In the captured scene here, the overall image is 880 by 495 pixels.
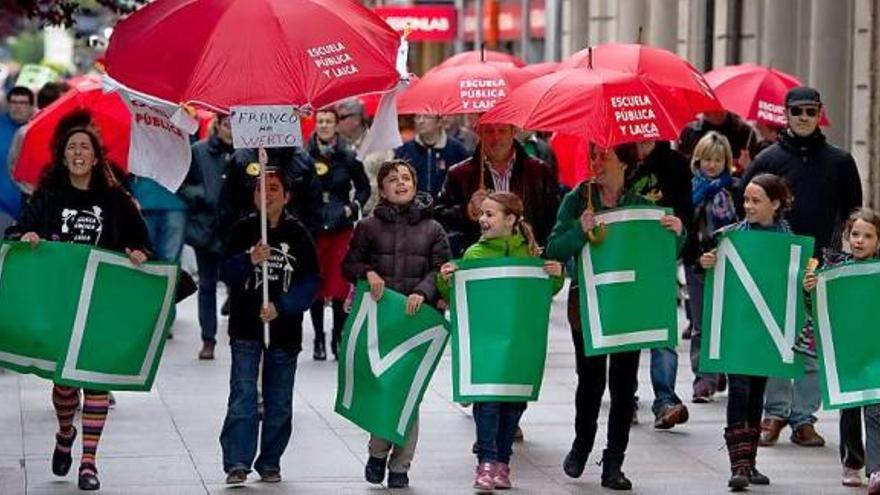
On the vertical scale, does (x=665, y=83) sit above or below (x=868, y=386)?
above

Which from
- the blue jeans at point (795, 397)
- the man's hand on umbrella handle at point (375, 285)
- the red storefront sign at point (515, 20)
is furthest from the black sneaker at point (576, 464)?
the red storefront sign at point (515, 20)

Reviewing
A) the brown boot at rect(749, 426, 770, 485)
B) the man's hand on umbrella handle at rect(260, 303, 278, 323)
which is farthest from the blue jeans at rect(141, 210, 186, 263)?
the brown boot at rect(749, 426, 770, 485)

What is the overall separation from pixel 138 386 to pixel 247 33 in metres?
1.99

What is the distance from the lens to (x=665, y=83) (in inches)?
507

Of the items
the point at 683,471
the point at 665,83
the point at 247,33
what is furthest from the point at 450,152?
the point at 247,33

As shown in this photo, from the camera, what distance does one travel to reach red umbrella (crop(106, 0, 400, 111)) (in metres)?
10.3

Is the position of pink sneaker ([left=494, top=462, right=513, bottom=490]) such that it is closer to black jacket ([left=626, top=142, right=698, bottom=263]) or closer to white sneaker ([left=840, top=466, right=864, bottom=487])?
white sneaker ([left=840, top=466, right=864, bottom=487])

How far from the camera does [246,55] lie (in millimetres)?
10352

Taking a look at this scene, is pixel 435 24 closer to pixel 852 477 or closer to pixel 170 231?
pixel 170 231

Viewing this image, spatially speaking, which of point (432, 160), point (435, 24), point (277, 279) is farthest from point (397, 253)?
point (435, 24)

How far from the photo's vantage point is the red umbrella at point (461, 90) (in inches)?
598

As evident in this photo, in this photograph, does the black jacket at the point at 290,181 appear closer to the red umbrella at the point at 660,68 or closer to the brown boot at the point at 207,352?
the red umbrella at the point at 660,68

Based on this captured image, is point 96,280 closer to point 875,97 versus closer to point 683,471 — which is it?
point 683,471

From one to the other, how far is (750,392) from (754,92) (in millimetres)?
6341
